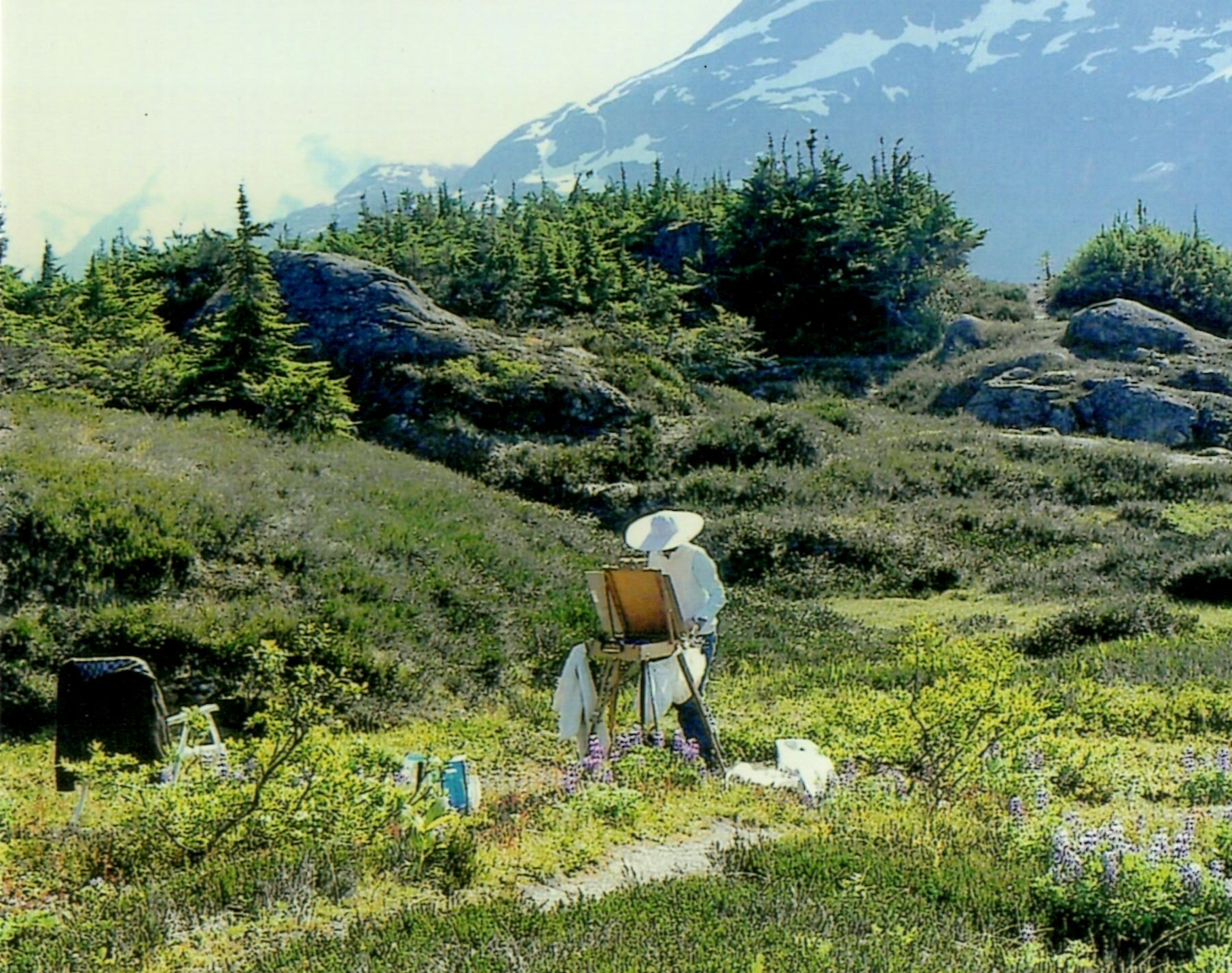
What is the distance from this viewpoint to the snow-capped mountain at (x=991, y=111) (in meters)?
138

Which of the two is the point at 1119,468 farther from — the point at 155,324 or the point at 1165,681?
the point at 155,324

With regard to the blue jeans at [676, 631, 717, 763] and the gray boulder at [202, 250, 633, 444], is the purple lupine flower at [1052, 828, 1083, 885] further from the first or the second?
the gray boulder at [202, 250, 633, 444]

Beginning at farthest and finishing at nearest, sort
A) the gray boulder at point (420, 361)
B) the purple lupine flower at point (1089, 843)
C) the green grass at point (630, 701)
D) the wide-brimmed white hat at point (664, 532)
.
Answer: the gray boulder at point (420, 361) < the wide-brimmed white hat at point (664, 532) < the purple lupine flower at point (1089, 843) < the green grass at point (630, 701)

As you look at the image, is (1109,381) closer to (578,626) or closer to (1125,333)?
(1125,333)

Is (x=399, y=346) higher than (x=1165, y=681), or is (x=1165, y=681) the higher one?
(x=399, y=346)

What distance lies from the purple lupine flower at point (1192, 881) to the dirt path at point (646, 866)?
203 centimetres

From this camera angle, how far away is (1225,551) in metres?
17.7

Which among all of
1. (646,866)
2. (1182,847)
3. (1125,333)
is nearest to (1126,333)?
(1125,333)

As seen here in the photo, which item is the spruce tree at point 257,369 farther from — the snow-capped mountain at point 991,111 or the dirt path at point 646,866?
the snow-capped mountain at point 991,111

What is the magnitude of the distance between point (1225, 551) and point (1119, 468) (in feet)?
21.7

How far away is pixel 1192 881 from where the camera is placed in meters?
4.65

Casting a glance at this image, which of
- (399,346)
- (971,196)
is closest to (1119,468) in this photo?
(399,346)

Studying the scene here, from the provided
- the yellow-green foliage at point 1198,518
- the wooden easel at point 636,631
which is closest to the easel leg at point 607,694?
the wooden easel at point 636,631

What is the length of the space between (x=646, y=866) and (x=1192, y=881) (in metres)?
2.54
